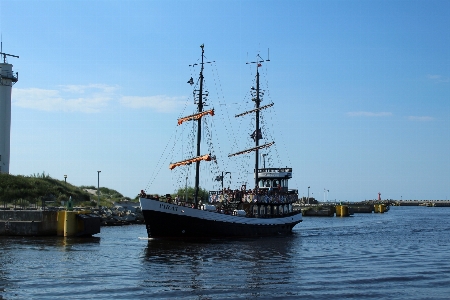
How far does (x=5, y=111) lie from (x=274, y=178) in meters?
36.0

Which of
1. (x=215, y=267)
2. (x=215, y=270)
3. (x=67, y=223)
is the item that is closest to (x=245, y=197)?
(x=67, y=223)

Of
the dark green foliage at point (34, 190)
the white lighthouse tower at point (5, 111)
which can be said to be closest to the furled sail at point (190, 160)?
Result: the dark green foliage at point (34, 190)

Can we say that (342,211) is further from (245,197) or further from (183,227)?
(183,227)

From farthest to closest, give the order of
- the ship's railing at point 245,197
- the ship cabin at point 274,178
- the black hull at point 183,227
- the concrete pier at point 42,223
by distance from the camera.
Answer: the ship cabin at point 274,178
the ship's railing at point 245,197
the black hull at point 183,227
the concrete pier at point 42,223

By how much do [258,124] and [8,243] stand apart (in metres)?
34.8

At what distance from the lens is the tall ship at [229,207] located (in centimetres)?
4953

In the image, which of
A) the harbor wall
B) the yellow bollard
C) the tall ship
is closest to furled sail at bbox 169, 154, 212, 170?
the tall ship

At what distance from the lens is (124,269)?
30.8 meters

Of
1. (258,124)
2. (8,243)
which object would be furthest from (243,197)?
(8,243)

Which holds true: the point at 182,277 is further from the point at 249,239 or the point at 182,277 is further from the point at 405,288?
the point at 249,239

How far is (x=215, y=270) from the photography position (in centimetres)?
3083

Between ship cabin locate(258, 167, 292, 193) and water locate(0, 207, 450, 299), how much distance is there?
704 inches

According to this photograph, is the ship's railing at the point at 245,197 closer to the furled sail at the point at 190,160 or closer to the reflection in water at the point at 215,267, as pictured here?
the furled sail at the point at 190,160

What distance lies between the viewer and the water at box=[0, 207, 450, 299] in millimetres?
24391
